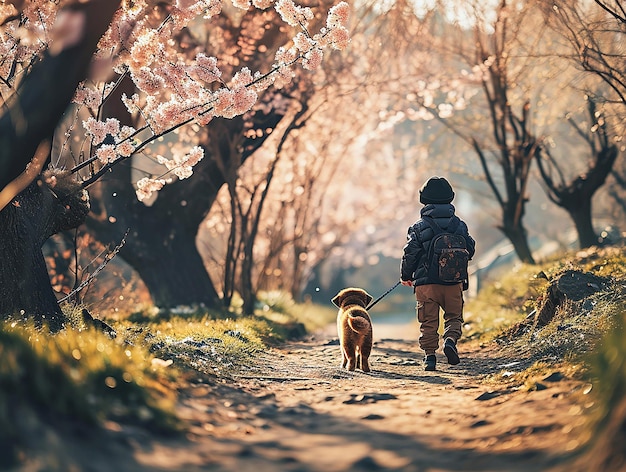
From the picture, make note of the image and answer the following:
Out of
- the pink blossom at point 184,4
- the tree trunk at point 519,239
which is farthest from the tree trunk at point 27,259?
the tree trunk at point 519,239

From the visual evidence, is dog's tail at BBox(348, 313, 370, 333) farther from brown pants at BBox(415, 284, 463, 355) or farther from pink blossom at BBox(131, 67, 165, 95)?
pink blossom at BBox(131, 67, 165, 95)

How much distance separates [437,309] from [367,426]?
4023 mm

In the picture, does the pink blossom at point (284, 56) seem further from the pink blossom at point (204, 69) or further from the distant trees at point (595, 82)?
the distant trees at point (595, 82)

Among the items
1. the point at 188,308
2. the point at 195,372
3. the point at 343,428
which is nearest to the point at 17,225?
the point at 195,372

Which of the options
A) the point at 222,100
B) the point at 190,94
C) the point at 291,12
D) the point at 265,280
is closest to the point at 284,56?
the point at 291,12

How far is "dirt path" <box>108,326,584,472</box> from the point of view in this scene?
4230mm

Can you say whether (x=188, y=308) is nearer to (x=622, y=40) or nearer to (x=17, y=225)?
(x=17, y=225)

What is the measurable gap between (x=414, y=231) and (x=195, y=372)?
338 cm

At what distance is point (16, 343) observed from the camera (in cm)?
490

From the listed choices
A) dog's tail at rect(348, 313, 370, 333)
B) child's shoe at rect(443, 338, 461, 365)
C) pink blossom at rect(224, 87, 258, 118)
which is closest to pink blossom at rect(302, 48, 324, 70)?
pink blossom at rect(224, 87, 258, 118)

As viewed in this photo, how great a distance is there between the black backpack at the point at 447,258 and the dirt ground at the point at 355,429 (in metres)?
1.33

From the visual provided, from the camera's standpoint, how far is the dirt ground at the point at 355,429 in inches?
164

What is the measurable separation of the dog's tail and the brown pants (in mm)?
947

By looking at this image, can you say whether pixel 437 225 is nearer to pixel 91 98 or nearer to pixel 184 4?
pixel 184 4
